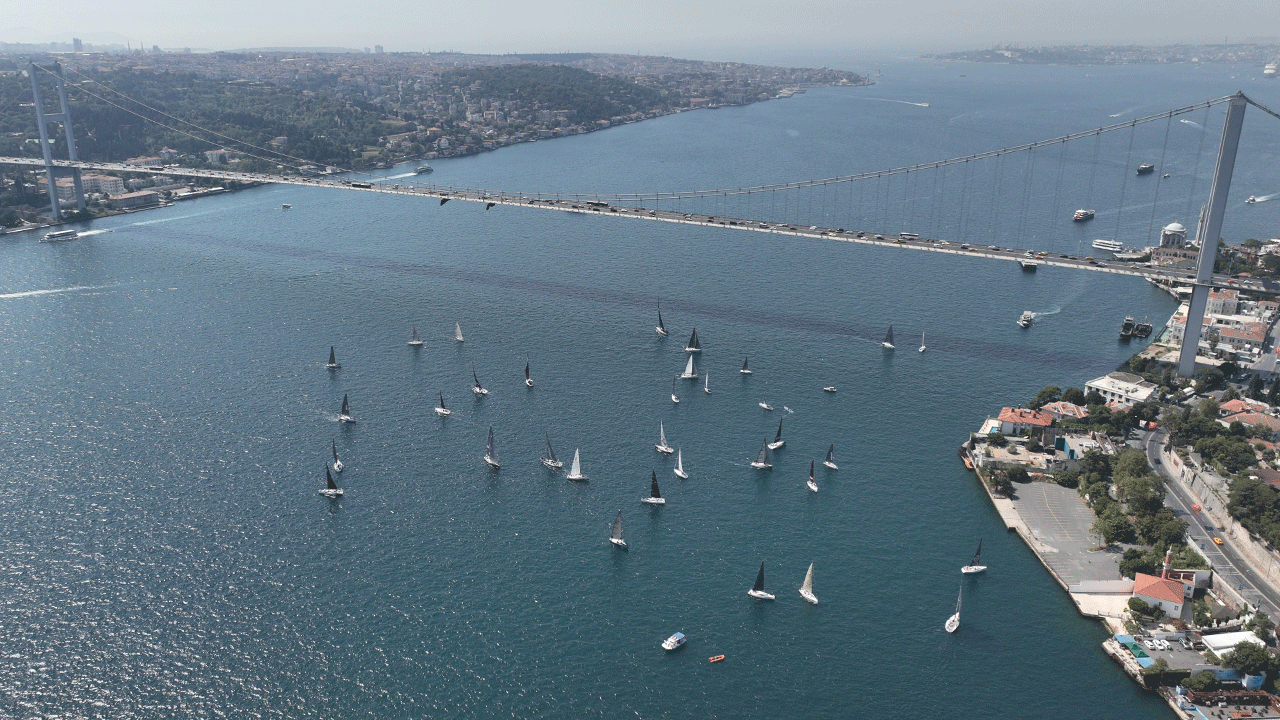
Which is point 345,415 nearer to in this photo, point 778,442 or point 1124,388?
point 778,442

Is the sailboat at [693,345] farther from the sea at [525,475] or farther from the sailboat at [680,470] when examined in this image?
the sailboat at [680,470]

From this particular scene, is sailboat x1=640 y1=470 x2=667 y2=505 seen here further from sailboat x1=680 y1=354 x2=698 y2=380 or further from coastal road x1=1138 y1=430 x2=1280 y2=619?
coastal road x1=1138 y1=430 x2=1280 y2=619

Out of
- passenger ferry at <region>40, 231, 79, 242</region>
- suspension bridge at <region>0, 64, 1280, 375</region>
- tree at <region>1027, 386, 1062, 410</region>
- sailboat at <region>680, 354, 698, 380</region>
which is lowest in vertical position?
sailboat at <region>680, 354, 698, 380</region>

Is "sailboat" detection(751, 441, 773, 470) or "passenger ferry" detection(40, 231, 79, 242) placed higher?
"passenger ferry" detection(40, 231, 79, 242)

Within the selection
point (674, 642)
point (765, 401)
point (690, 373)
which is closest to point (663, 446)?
point (765, 401)

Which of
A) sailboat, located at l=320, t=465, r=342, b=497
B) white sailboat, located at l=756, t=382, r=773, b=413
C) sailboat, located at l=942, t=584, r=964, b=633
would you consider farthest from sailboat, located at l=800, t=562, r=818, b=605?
sailboat, located at l=320, t=465, r=342, b=497

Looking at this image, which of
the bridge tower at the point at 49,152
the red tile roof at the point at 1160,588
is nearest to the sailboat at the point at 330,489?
the red tile roof at the point at 1160,588
